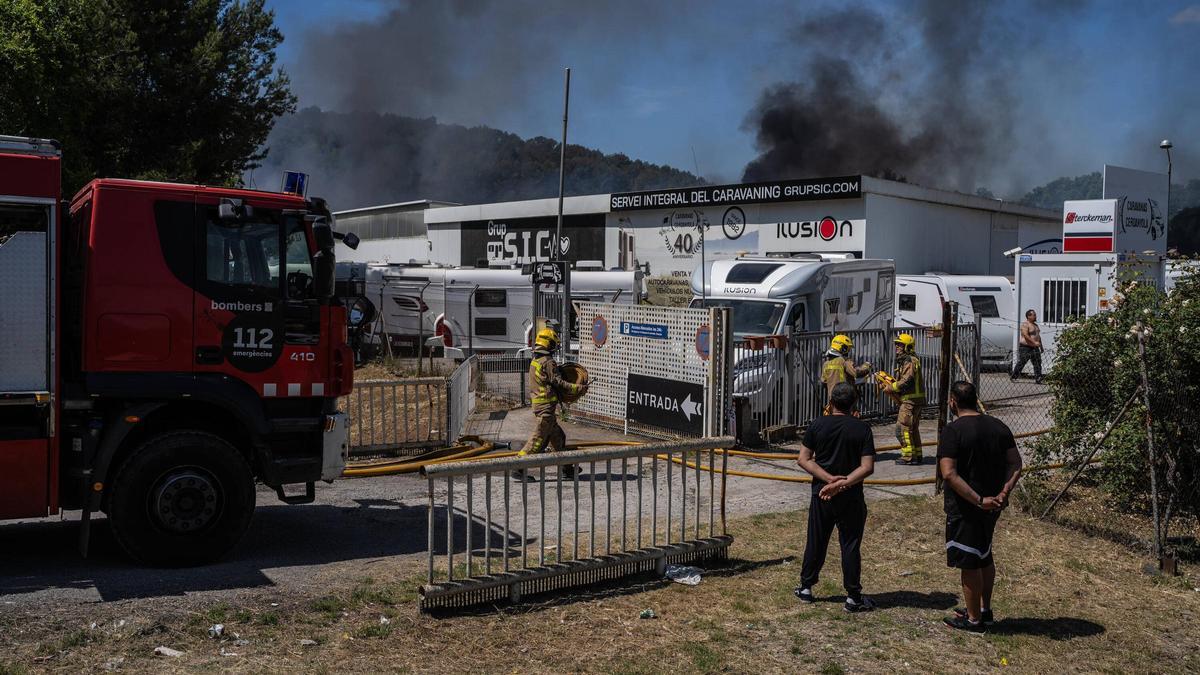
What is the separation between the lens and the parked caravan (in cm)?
1383

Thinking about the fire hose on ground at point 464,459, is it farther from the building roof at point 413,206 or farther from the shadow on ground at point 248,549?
the building roof at point 413,206

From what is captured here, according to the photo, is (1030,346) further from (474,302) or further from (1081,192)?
(1081,192)

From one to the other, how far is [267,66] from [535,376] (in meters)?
19.3

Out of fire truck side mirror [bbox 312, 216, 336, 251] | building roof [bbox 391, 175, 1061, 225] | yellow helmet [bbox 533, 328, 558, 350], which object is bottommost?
yellow helmet [bbox 533, 328, 558, 350]

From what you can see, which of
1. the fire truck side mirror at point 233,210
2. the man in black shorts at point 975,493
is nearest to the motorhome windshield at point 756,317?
the man in black shorts at point 975,493

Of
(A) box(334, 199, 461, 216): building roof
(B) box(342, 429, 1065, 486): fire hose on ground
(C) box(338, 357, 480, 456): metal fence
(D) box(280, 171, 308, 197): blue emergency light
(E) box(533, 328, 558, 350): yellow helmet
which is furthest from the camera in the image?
(A) box(334, 199, 461, 216): building roof

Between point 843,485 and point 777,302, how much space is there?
9.36 m

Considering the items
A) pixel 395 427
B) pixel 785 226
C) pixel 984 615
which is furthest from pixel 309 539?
pixel 785 226

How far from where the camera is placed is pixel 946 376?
34.2ft

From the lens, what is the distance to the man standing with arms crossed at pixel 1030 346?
19.9 m

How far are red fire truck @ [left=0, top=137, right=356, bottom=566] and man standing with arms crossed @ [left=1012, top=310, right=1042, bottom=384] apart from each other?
15917 mm

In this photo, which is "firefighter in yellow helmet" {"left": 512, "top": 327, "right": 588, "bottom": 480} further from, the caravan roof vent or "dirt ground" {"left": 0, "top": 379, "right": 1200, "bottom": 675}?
the caravan roof vent

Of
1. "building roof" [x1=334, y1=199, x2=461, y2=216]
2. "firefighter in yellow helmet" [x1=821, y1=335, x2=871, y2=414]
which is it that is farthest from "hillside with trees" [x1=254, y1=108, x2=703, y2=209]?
"firefighter in yellow helmet" [x1=821, y1=335, x2=871, y2=414]

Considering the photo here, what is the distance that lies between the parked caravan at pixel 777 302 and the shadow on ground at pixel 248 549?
18.6ft
